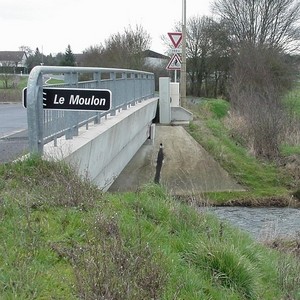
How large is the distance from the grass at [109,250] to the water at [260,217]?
609 cm

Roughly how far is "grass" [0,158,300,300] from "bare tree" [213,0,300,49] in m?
41.8

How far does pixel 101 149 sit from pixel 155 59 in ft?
124

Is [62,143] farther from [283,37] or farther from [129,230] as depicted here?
[283,37]

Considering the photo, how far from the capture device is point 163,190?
7.68 metres

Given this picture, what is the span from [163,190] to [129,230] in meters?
3.03

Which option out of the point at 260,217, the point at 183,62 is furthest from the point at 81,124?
the point at 183,62

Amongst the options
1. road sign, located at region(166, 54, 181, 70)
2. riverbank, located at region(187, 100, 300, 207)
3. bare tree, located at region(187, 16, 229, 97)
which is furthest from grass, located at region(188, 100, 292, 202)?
bare tree, located at region(187, 16, 229, 97)

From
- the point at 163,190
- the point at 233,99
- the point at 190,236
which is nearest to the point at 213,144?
the point at 233,99

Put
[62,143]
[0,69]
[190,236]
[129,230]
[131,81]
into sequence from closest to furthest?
[129,230] < [190,236] < [62,143] < [131,81] < [0,69]

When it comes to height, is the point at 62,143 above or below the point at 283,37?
below

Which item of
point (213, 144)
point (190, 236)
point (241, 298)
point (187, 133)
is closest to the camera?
point (241, 298)

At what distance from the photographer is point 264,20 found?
46.9 metres

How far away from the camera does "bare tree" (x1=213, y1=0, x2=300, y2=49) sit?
46.0 meters

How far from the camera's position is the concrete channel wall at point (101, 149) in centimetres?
643
